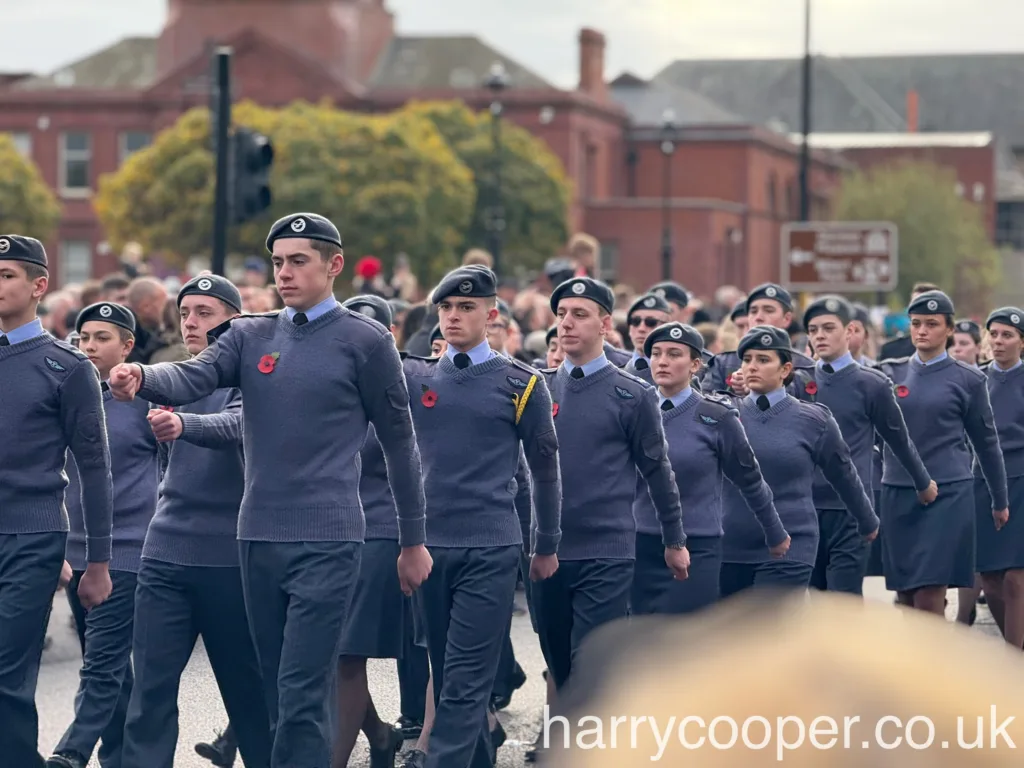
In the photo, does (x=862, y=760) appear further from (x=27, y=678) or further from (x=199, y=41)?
(x=199, y=41)

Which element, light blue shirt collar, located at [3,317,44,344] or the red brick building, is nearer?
light blue shirt collar, located at [3,317,44,344]

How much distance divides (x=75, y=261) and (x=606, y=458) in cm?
8388

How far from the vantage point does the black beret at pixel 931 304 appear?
11555 mm

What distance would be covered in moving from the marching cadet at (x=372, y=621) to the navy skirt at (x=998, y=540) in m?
4.70

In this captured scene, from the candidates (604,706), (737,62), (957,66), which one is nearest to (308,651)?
(604,706)

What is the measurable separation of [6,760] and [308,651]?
3.92 ft

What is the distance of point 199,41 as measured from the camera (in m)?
89.7

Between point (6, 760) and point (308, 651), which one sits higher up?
point (308, 651)

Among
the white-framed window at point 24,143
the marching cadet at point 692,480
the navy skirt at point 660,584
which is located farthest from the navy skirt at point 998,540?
the white-framed window at point 24,143

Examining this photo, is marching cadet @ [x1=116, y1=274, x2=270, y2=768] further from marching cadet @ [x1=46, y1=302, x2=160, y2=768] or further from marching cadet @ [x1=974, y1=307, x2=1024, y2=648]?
marching cadet @ [x1=974, y1=307, x2=1024, y2=648]

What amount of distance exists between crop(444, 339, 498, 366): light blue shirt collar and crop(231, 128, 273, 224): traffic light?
8907mm

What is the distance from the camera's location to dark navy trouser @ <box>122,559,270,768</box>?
294 inches

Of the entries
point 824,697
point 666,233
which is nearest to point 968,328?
point 824,697

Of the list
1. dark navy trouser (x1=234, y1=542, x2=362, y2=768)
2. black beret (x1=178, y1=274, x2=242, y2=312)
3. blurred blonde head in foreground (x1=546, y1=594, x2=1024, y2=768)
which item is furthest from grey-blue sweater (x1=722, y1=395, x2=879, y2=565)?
blurred blonde head in foreground (x1=546, y1=594, x2=1024, y2=768)
